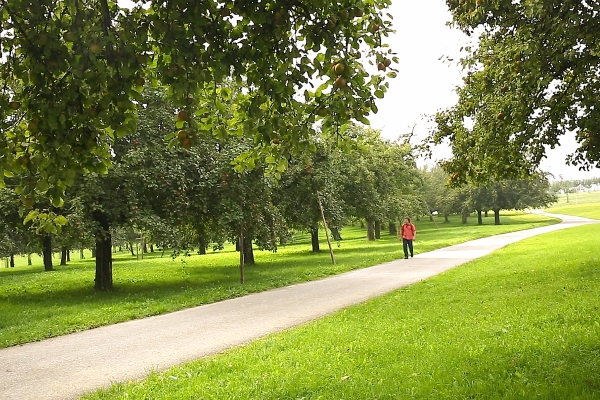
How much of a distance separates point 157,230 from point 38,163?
9971 mm

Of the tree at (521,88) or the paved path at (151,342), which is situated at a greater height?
the tree at (521,88)

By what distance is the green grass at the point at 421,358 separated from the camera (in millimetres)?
4598

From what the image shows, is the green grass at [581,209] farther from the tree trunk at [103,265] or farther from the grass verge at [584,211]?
the tree trunk at [103,265]

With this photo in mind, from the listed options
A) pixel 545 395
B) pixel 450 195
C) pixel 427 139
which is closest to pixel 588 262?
pixel 427 139

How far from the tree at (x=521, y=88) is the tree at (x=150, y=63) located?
2.54 meters

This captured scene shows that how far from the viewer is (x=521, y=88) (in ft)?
21.8

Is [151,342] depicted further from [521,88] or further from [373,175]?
[373,175]

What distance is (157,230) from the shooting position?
503 inches

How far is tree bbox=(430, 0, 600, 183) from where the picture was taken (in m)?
5.38

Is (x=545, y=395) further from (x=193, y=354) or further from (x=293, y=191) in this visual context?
(x=293, y=191)

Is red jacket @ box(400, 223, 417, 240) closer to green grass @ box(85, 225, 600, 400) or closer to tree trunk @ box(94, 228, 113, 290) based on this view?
green grass @ box(85, 225, 600, 400)

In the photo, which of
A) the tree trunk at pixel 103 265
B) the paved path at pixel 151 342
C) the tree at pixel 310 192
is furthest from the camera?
the tree at pixel 310 192

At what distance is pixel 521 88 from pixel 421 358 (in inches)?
151

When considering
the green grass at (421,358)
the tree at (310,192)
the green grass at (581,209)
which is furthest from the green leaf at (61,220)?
the green grass at (581,209)
